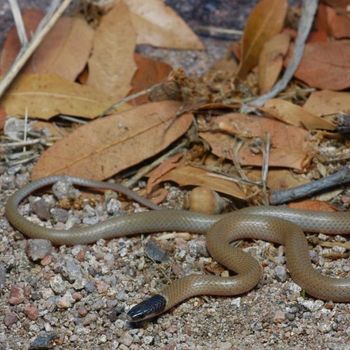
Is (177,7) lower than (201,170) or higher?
higher

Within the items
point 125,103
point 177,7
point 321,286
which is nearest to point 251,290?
point 321,286

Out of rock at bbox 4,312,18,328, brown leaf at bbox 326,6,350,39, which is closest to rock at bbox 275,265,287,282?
rock at bbox 4,312,18,328

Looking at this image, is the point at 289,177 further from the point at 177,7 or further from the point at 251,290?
the point at 177,7

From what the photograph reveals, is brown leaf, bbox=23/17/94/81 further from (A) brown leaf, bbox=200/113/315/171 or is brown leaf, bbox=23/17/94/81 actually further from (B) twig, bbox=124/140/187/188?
(A) brown leaf, bbox=200/113/315/171

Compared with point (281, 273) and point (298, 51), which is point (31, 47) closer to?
point (298, 51)

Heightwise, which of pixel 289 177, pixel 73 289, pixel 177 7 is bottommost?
pixel 73 289

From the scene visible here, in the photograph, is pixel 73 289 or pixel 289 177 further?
pixel 289 177
